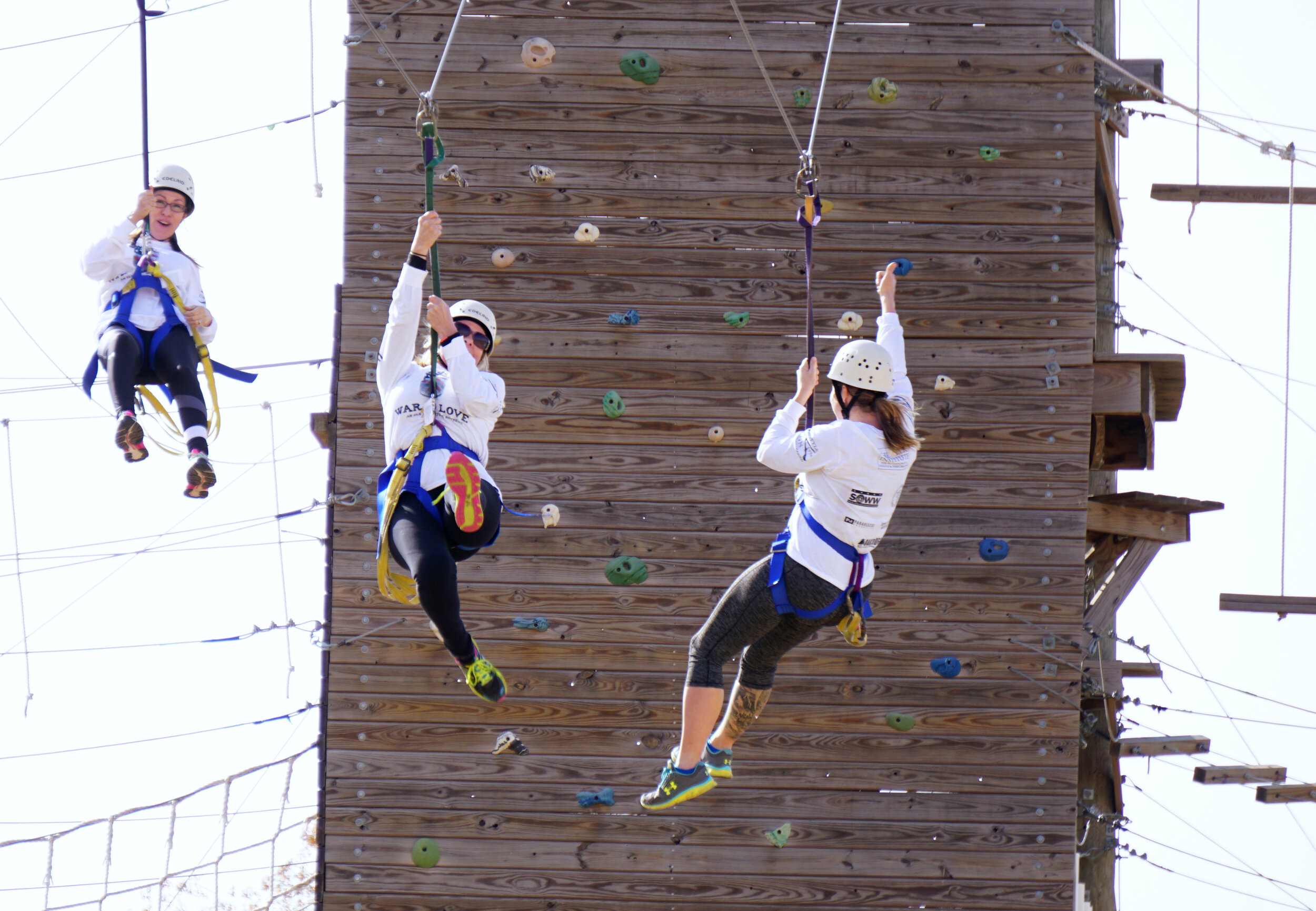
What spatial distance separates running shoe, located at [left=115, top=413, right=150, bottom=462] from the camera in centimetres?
673

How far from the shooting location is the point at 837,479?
218 inches

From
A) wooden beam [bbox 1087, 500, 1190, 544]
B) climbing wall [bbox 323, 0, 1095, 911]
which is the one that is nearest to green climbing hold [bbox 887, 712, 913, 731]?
climbing wall [bbox 323, 0, 1095, 911]

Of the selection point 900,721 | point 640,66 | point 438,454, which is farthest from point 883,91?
point 438,454

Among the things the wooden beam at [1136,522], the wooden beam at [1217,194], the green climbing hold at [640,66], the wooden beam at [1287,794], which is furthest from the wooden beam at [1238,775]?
the green climbing hold at [640,66]

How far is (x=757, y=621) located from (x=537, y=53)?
3.62 meters

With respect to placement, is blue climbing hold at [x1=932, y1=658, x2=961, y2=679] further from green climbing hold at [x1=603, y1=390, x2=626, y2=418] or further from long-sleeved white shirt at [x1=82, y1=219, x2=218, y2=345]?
long-sleeved white shirt at [x1=82, y1=219, x2=218, y2=345]

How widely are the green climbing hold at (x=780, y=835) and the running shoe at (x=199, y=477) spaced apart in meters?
3.27

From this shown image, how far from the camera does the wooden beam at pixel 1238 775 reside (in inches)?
355

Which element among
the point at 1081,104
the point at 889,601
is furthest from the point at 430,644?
the point at 1081,104

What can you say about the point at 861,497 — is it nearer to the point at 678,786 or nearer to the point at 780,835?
the point at 678,786

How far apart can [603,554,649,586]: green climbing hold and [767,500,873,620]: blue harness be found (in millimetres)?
2082

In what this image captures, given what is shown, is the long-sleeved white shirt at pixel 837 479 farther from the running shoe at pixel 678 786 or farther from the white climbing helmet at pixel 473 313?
the white climbing helmet at pixel 473 313

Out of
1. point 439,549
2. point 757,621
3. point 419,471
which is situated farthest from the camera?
point 757,621

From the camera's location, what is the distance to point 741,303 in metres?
7.85
